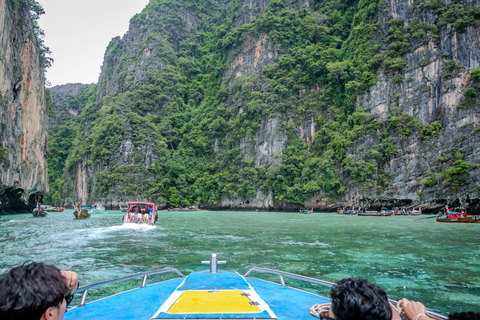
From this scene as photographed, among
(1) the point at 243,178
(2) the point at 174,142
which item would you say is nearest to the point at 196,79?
(2) the point at 174,142

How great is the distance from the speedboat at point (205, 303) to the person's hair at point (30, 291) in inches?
37.0

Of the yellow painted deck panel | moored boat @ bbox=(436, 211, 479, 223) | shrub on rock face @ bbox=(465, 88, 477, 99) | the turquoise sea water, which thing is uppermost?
shrub on rock face @ bbox=(465, 88, 477, 99)

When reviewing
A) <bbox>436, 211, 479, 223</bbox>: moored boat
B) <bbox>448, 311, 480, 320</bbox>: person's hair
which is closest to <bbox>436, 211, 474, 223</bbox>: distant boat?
<bbox>436, 211, 479, 223</bbox>: moored boat

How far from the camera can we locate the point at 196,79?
7844 cm

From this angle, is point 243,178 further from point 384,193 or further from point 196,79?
point 196,79

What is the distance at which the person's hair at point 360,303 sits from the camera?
1537 mm

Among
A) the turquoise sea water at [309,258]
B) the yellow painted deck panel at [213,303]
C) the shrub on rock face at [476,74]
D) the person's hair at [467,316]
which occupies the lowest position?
the turquoise sea water at [309,258]

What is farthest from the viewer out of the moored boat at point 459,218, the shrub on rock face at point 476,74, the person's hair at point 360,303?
the shrub on rock face at point 476,74

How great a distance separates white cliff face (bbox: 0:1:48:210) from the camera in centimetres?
2008

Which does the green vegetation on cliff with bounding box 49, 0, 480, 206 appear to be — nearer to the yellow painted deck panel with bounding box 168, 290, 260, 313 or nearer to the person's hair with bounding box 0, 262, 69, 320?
the yellow painted deck panel with bounding box 168, 290, 260, 313

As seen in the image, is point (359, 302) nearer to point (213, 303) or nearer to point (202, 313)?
point (202, 313)

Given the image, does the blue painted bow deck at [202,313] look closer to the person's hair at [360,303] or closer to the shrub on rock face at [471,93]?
the person's hair at [360,303]

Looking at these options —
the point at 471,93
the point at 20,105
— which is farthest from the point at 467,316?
the point at 471,93

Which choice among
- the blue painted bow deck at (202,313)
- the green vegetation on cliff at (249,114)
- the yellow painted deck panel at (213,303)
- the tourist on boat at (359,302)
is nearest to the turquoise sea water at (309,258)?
the blue painted bow deck at (202,313)
